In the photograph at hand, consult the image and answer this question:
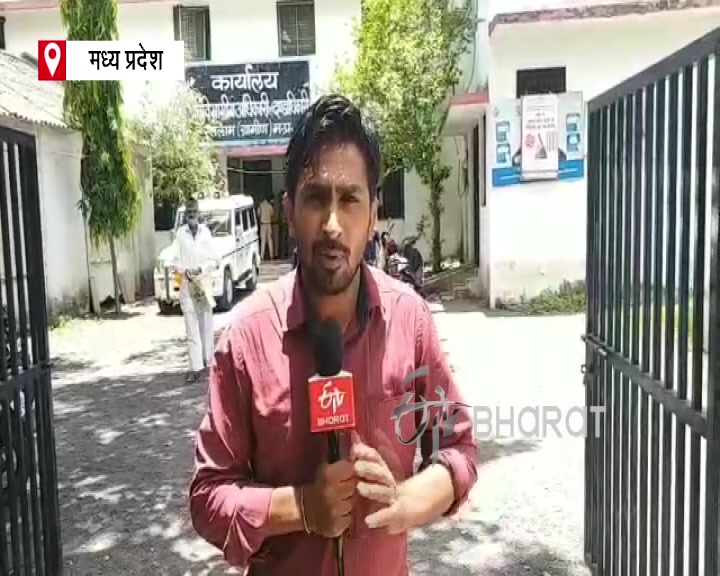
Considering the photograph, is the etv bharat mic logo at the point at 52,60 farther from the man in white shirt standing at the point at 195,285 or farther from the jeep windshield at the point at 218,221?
the man in white shirt standing at the point at 195,285

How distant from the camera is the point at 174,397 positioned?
704 cm

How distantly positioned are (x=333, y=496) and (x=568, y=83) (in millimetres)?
10205

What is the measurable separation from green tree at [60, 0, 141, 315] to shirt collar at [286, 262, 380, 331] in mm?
10968

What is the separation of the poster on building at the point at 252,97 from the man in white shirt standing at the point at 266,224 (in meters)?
2.24

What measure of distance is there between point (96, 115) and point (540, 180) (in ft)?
22.2

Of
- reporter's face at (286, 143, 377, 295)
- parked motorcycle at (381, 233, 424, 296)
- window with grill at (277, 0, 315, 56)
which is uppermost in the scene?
window with grill at (277, 0, 315, 56)

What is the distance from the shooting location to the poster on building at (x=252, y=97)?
17.0m

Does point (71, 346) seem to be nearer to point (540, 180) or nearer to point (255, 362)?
point (540, 180)

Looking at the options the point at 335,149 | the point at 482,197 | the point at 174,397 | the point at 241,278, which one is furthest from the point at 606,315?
the point at 241,278

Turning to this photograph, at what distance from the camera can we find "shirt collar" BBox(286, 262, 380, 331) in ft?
4.77

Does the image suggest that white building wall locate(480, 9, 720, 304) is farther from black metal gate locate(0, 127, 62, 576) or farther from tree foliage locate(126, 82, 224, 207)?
black metal gate locate(0, 127, 62, 576)

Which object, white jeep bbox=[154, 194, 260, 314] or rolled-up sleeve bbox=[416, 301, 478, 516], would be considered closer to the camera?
rolled-up sleeve bbox=[416, 301, 478, 516]

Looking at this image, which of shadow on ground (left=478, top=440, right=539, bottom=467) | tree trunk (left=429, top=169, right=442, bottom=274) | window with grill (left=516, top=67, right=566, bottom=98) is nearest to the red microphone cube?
shadow on ground (left=478, top=440, right=539, bottom=467)

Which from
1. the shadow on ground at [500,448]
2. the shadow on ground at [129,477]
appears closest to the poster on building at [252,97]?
the shadow on ground at [129,477]
